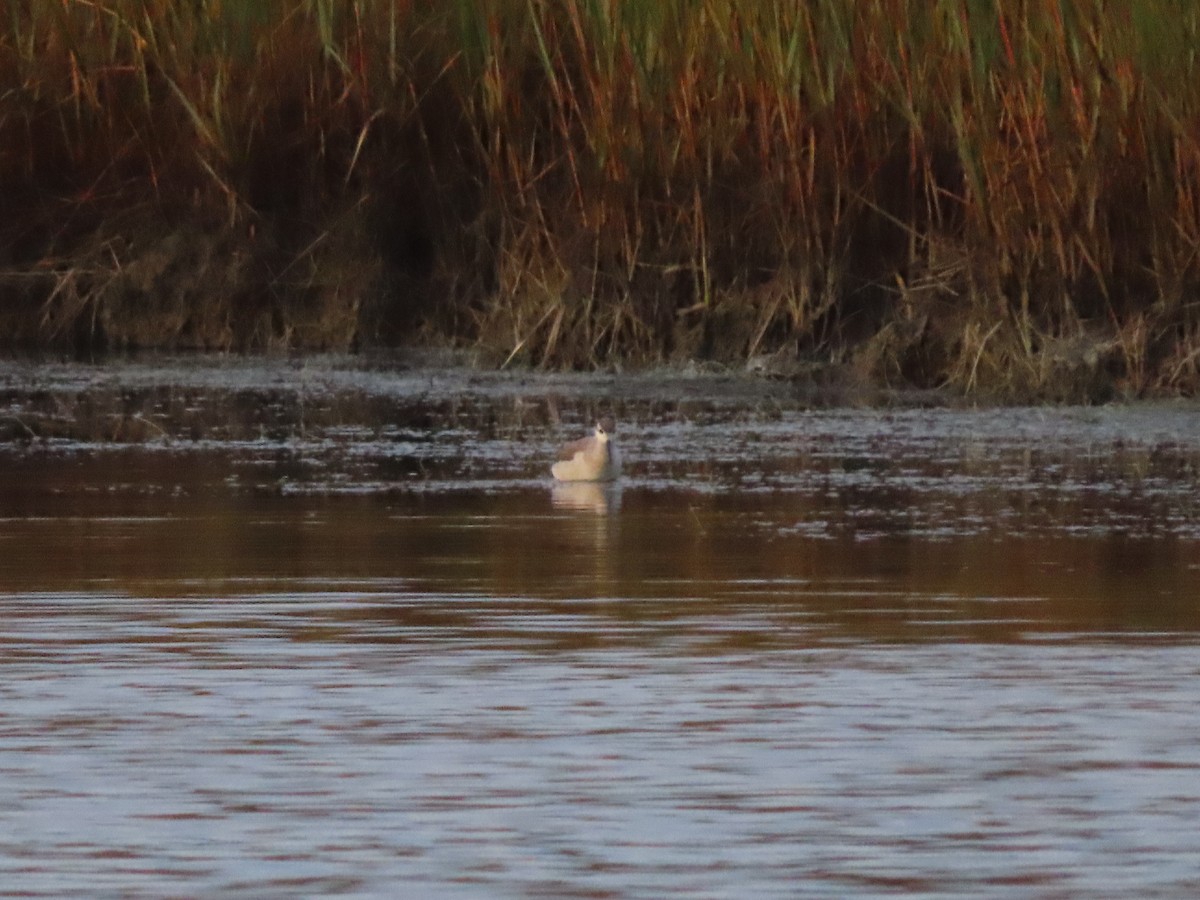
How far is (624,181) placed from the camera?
11.6 m

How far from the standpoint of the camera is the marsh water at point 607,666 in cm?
434

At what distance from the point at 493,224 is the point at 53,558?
17.9ft

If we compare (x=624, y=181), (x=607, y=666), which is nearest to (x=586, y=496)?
(x=607, y=666)

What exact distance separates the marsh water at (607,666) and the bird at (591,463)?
10cm

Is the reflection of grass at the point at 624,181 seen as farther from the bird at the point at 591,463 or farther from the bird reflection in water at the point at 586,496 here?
the bird reflection in water at the point at 586,496

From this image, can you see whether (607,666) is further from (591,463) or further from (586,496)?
(591,463)

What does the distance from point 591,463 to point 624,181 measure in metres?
2.99

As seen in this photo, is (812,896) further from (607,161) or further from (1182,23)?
(607,161)

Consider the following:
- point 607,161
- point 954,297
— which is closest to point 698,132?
point 607,161

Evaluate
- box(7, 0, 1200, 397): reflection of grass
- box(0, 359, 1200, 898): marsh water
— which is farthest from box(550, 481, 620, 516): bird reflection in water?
box(7, 0, 1200, 397): reflection of grass

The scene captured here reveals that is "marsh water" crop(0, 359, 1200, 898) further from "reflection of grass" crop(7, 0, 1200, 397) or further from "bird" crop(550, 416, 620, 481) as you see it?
"reflection of grass" crop(7, 0, 1200, 397)

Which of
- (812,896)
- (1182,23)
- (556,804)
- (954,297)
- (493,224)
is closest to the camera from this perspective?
(812,896)

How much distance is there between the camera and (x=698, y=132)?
37.8 feet

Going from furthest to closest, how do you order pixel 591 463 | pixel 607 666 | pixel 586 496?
1. pixel 591 463
2. pixel 586 496
3. pixel 607 666
